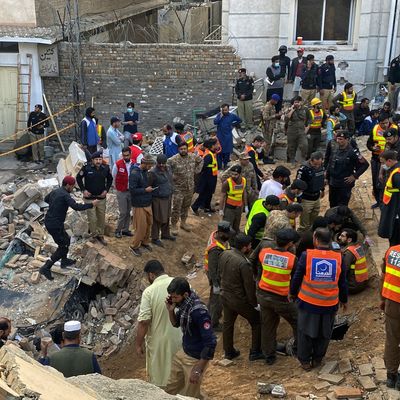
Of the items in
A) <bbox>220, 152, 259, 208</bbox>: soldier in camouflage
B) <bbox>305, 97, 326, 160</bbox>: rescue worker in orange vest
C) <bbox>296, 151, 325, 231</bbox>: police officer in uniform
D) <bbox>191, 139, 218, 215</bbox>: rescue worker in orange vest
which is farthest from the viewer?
<bbox>305, 97, 326, 160</bbox>: rescue worker in orange vest

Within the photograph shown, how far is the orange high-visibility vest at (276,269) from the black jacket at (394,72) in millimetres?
9673

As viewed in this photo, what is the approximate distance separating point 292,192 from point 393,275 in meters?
2.60

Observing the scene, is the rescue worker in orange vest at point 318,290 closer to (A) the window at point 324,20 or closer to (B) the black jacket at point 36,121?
(B) the black jacket at point 36,121

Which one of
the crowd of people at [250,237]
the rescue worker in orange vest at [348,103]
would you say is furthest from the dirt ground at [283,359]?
the rescue worker in orange vest at [348,103]

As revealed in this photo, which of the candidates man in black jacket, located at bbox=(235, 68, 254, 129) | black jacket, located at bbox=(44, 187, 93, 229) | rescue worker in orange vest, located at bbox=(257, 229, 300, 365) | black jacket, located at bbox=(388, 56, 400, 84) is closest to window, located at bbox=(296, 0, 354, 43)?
black jacket, located at bbox=(388, 56, 400, 84)

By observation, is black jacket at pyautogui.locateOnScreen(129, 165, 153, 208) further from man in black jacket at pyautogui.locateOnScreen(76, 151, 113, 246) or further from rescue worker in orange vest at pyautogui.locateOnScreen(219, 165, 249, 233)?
rescue worker in orange vest at pyautogui.locateOnScreen(219, 165, 249, 233)

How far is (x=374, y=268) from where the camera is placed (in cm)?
770

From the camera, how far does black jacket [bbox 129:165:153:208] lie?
8.97 metres

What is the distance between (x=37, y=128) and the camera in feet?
48.8

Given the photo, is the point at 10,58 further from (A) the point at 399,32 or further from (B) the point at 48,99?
(A) the point at 399,32

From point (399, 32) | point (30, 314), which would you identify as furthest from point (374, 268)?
point (399, 32)

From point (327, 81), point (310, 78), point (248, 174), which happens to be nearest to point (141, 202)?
point (248, 174)

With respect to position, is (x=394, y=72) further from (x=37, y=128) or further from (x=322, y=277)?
(x=322, y=277)

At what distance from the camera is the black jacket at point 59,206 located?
8.55 meters
